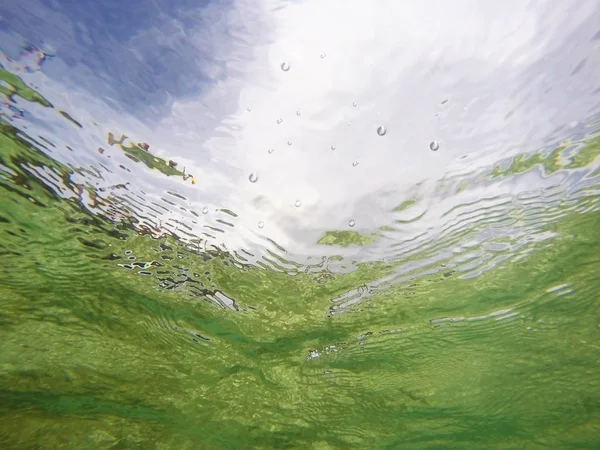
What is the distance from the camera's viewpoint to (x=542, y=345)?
1297 cm

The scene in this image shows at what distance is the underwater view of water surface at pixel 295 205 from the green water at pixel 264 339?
8 cm

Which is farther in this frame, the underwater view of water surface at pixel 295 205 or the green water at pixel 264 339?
the green water at pixel 264 339

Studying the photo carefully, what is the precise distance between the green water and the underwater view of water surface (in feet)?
0.26

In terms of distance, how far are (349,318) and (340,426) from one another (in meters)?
8.00

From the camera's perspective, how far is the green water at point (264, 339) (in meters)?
9.18

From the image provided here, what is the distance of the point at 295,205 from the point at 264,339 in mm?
5548

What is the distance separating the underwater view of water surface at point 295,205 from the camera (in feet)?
19.6

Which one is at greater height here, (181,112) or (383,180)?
(383,180)

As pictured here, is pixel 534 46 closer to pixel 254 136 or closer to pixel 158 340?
pixel 254 136

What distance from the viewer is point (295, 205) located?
823 centimetres

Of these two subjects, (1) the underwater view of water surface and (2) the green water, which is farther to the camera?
(2) the green water

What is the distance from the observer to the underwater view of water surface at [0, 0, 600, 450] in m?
5.97

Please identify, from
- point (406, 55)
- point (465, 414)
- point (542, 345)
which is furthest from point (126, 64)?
point (465, 414)

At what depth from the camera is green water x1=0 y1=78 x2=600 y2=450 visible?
30.1 feet
